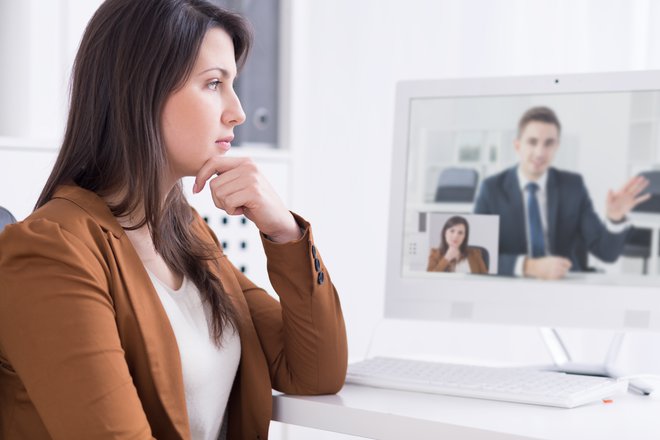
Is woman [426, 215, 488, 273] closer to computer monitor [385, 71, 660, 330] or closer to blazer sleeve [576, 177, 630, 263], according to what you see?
computer monitor [385, 71, 660, 330]

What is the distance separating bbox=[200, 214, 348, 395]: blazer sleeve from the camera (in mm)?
1215

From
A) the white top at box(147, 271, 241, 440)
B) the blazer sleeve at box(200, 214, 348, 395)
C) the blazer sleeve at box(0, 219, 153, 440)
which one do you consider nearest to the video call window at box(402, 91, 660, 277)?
the blazer sleeve at box(200, 214, 348, 395)

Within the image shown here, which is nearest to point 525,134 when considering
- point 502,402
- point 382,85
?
point 502,402

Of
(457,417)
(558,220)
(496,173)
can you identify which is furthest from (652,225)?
(457,417)

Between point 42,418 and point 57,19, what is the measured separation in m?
0.98

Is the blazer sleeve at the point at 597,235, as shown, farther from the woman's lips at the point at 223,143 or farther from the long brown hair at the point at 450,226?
the woman's lips at the point at 223,143

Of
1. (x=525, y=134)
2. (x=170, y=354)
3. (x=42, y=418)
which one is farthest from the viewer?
(x=525, y=134)

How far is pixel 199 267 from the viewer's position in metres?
1.26

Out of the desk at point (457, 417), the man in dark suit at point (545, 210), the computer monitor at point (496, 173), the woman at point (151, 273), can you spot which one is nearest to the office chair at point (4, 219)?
the woman at point (151, 273)

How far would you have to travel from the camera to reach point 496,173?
56.3 inches

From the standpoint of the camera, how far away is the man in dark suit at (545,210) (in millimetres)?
1378

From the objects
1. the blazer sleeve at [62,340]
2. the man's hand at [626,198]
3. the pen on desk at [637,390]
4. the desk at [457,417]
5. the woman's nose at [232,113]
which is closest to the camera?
the blazer sleeve at [62,340]

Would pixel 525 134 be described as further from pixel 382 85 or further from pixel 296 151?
pixel 382 85

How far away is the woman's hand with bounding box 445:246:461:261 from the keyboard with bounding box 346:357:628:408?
0.60 ft
